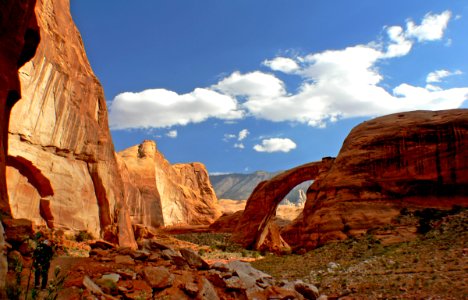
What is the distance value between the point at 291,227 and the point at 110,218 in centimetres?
1715

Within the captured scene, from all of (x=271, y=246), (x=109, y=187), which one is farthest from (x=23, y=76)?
(x=271, y=246)

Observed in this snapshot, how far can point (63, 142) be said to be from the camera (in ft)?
88.1

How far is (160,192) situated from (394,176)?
53.6 meters

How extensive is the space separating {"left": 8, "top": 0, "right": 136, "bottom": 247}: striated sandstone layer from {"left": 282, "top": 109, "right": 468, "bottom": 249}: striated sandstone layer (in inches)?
575

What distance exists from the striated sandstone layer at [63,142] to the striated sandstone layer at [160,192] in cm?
2710

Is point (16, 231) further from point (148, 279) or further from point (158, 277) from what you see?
point (158, 277)

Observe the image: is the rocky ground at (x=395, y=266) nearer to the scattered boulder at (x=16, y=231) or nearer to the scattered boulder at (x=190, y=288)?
the scattered boulder at (x=190, y=288)

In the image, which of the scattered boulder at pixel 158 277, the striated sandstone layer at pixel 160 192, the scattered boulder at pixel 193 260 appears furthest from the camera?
the striated sandstone layer at pixel 160 192

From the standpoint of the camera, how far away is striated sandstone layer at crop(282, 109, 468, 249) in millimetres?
22641

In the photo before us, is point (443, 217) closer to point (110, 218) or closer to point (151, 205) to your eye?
point (110, 218)

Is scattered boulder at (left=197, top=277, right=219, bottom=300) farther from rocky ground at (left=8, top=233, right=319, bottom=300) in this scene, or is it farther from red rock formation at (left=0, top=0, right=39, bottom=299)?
red rock formation at (left=0, top=0, right=39, bottom=299)

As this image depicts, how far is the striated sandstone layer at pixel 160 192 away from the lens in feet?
199

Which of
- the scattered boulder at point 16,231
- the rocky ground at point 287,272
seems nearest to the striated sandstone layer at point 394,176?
the rocky ground at point 287,272

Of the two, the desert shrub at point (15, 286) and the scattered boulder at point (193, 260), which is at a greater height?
the desert shrub at point (15, 286)
